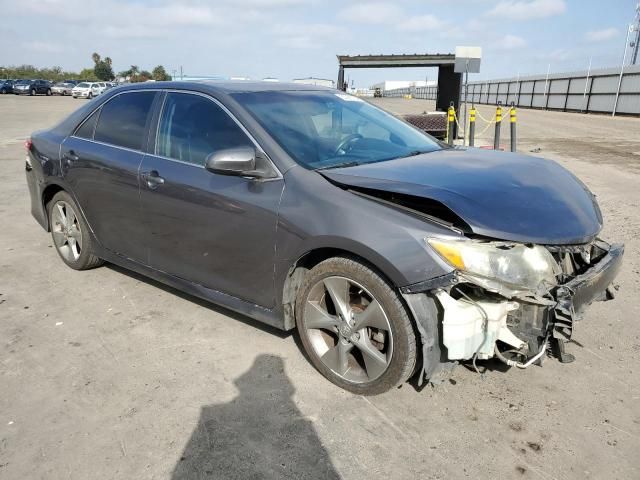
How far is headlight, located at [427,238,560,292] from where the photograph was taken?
241 centimetres

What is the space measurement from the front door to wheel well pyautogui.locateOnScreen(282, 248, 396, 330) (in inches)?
4.2

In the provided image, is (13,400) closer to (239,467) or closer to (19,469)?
(19,469)

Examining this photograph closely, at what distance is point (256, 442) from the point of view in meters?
2.48

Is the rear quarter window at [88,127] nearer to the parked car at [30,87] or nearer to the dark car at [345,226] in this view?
the dark car at [345,226]

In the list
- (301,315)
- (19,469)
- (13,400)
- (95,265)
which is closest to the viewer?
(19,469)

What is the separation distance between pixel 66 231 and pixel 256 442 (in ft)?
10.4

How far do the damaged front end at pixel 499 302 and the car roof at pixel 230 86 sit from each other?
184 centimetres

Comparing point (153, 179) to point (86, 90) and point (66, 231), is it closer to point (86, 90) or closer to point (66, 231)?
point (66, 231)

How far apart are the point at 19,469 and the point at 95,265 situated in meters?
2.63

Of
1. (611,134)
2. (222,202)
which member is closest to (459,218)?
(222,202)

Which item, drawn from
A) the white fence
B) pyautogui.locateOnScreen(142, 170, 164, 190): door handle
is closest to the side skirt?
pyautogui.locateOnScreen(142, 170, 164, 190): door handle

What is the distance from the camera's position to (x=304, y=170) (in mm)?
2920

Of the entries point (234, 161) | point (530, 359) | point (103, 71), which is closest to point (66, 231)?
point (234, 161)

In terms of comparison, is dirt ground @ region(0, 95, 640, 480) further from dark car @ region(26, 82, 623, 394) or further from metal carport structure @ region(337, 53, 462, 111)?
metal carport structure @ region(337, 53, 462, 111)
